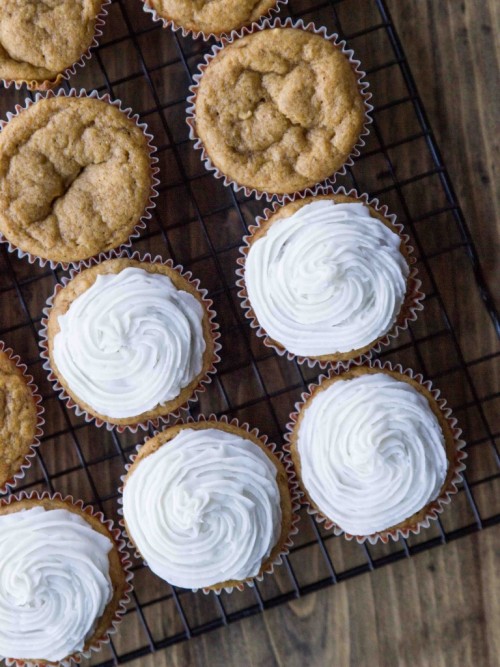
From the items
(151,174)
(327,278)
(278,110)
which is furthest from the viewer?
(151,174)

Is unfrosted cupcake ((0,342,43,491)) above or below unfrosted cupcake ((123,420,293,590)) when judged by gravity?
above

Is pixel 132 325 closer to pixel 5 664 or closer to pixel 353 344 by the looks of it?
pixel 353 344

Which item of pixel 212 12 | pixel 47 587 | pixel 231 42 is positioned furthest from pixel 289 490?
pixel 212 12

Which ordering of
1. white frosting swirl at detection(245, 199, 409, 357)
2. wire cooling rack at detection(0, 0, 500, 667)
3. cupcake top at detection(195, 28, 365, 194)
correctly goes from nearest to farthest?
white frosting swirl at detection(245, 199, 409, 357) < cupcake top at detection(195, 28, 365, 194) < wire cooling rack at detection(0, 0, 500, 667)

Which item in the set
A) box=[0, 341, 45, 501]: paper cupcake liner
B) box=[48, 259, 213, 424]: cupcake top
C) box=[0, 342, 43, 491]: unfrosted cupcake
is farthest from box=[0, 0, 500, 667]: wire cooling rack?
box=[48, 259, 213, 424]: cupcake top

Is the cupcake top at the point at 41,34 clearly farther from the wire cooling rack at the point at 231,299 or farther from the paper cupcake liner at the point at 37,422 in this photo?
the paper cupcake liner at the point at 37,422

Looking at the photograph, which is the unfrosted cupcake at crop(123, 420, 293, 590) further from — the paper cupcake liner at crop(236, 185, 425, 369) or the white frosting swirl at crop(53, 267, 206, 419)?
the paper cupcake liner at crop(236, 185, 425, 369)

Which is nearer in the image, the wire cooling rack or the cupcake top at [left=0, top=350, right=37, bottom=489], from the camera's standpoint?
the cupcake top at [left=0, top=350, right=37, bottom=489]

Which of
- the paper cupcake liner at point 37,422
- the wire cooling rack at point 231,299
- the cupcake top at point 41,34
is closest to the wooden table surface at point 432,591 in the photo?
the wire cooling rack at point 231,299

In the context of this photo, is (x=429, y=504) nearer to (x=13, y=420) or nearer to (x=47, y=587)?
(x=47, y=587)
